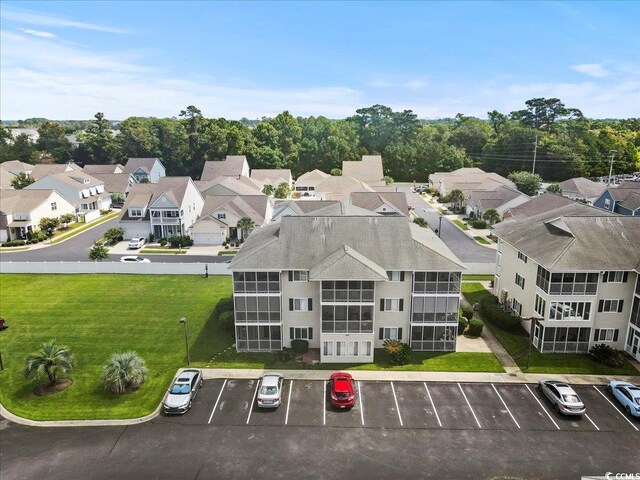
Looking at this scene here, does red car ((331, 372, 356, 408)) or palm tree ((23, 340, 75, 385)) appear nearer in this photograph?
red car ((331, 372, 356, 408))

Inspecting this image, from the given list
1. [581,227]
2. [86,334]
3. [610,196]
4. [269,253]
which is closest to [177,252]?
[86,334]

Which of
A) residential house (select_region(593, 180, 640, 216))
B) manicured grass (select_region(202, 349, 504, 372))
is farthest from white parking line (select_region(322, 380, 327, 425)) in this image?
residential house (select_region(593, 180, 640, 216))

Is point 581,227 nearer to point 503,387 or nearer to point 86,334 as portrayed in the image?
point 503,387

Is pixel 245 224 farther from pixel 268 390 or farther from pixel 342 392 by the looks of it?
pixel 342 392

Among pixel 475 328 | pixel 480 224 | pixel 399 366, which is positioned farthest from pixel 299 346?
pixel 480 224

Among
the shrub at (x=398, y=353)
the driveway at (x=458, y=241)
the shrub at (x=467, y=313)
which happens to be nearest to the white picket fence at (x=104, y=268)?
the shrub at (x=398, y=353)

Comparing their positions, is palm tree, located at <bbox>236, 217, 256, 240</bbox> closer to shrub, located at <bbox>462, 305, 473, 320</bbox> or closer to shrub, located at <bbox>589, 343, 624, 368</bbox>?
shrub, located at <bbox>462, 305, 473, 320</bbox>

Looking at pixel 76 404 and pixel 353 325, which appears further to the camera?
pixel 353 325
